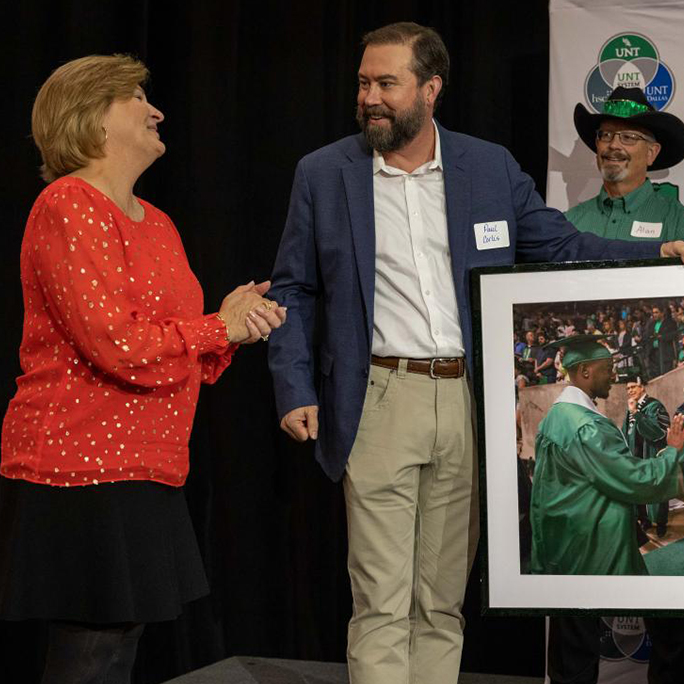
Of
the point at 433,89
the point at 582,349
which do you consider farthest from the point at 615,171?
the point at 582,349

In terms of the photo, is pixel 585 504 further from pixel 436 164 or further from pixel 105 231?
pixel 105 231

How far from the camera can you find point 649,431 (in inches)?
110

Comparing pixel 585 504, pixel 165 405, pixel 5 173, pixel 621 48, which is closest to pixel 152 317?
pixel 165 405

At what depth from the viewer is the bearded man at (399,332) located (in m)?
2.96

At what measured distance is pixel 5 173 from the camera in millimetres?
4078

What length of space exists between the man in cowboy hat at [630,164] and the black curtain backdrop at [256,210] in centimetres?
41

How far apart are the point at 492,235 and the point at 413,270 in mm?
247

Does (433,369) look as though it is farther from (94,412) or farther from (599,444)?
(94,412)

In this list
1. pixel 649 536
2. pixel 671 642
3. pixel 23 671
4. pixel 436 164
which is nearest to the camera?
pixel 649 536

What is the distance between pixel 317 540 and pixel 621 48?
7.11ft

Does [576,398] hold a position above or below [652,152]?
below

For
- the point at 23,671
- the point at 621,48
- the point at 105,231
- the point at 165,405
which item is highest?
the point at 621,48

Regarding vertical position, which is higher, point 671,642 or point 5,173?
point 5,173

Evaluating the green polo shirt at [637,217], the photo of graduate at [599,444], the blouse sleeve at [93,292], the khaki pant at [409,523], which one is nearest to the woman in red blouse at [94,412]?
the blouse sleeve at [93,292]
